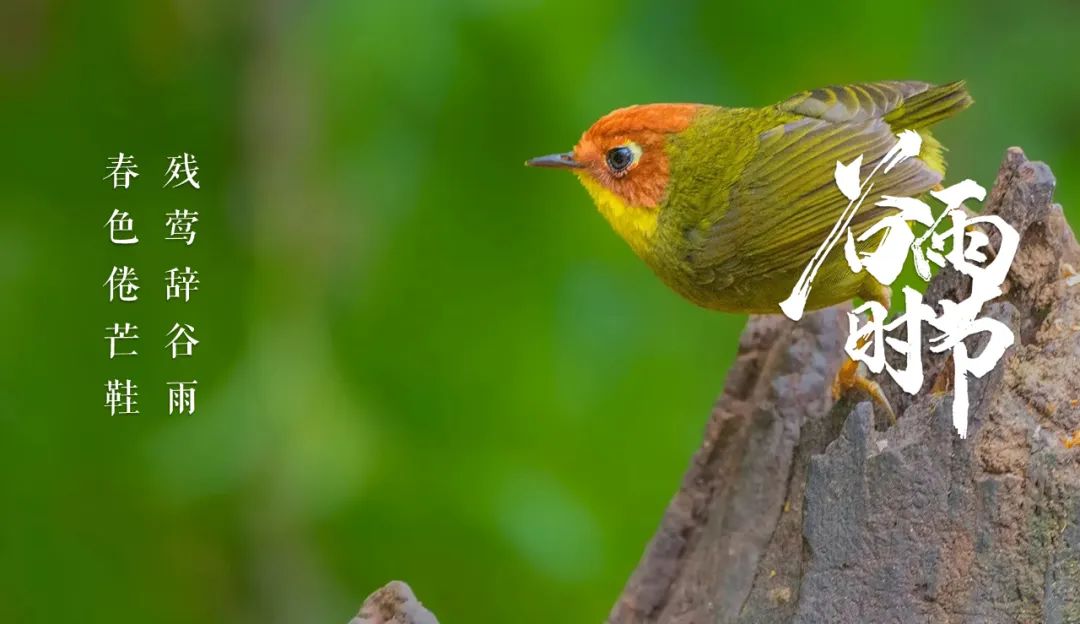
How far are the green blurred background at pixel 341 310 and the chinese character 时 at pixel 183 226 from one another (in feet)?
0.10

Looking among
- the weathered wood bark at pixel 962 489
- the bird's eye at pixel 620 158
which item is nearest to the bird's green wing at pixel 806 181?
the bird's eye at pixel 620 158

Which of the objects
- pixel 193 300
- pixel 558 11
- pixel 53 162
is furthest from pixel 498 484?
pixel 53 162

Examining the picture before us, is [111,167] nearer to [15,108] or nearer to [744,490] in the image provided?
[15,108]

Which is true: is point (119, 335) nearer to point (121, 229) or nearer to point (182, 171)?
point (121, 229)

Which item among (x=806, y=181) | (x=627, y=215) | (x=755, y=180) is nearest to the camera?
(x=806, y=181)

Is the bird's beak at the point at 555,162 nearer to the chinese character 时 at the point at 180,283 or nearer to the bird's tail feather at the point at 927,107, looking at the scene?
the bird's tail feather at the point at 927,107

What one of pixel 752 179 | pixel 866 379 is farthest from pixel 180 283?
pixel 866 379

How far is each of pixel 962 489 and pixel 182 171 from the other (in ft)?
7.91

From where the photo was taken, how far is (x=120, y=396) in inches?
157

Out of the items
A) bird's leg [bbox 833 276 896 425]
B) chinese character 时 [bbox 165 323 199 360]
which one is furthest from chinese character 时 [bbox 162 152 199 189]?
bird's leg [bbox 833 276 896 425]

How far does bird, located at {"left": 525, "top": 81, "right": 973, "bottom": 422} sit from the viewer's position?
323 cm

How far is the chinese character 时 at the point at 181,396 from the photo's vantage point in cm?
388

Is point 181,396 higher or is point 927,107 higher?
point 181,396

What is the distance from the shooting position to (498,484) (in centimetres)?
382
